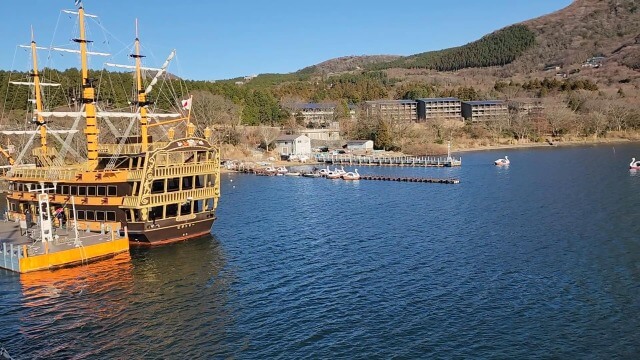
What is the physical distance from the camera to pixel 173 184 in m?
41.1

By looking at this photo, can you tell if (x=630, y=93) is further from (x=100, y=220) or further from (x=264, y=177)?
(x=100, y=220)

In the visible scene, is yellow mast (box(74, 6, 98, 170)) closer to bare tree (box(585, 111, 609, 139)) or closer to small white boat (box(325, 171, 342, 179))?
small white boat (box(325, 171, 342, 179))

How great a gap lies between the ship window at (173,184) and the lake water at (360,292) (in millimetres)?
4744

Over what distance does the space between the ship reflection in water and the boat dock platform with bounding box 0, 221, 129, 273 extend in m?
0.58

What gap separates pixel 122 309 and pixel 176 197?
13728 mm

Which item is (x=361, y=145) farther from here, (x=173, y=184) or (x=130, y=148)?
(x=130, y=148)

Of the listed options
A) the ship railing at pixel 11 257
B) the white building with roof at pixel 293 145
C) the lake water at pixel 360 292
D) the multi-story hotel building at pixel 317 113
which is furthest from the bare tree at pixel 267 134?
the ship railing at pixel 11 257

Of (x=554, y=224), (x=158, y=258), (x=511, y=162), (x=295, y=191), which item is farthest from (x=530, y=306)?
(x=511, y=162)

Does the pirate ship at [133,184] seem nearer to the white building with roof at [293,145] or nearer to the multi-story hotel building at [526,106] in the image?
the white building with roof at [293,145]

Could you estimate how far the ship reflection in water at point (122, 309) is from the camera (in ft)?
75.2

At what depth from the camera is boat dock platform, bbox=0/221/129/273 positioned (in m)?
32.2

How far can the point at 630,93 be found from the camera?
180500 millimetres

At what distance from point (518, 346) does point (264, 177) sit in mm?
70193

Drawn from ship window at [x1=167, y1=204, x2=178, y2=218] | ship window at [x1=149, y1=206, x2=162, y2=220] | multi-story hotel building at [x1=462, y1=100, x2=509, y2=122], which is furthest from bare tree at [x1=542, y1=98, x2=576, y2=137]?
ship window at [x1=149, y1=206, x2=162, y2=220]
